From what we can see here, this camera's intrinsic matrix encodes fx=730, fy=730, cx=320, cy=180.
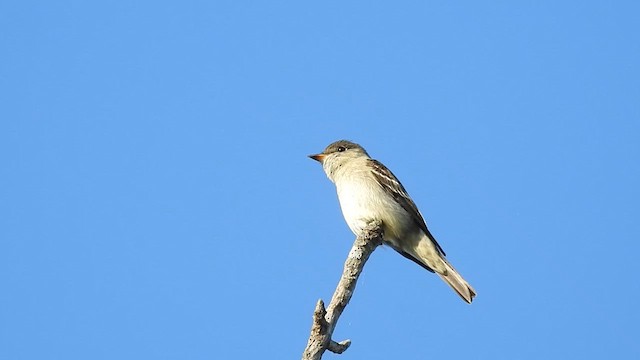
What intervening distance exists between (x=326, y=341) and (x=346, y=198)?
484cm

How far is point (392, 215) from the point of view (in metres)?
10.7

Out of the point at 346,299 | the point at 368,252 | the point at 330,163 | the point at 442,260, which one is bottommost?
the point at 346,299

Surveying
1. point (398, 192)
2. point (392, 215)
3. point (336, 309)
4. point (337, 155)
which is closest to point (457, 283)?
point (392, 215)

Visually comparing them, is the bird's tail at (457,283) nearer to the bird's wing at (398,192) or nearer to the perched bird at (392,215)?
the perched bird at (392,215)

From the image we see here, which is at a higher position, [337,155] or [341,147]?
[341,147]

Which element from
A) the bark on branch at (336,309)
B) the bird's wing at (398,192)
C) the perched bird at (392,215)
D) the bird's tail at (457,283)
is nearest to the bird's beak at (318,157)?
the perched bird at (392,215)

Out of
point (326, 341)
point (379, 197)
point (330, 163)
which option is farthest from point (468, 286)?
point (326, 341)

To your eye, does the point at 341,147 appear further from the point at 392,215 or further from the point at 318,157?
the point at 392,215

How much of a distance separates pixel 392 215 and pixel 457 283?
53.1 inches

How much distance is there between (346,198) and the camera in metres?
11.0

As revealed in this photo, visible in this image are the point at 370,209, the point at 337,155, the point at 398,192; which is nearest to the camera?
the point at 370,209

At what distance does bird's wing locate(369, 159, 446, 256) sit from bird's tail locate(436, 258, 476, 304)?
1.21 feet

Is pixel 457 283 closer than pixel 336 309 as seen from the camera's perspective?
No

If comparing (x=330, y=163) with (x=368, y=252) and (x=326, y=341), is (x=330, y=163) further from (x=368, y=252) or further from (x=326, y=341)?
(x=326, y=341)
